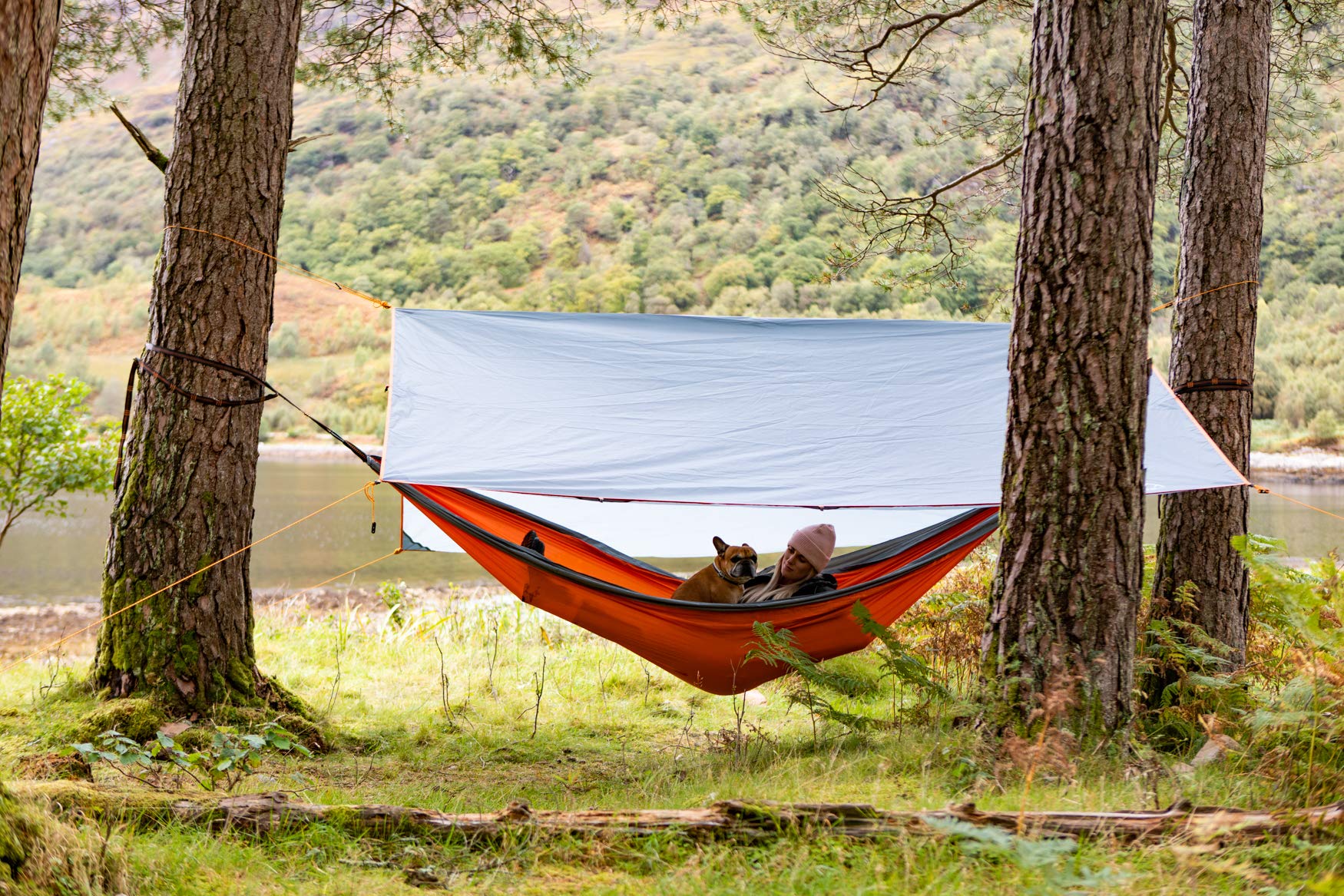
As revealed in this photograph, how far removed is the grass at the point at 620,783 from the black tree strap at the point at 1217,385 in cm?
100

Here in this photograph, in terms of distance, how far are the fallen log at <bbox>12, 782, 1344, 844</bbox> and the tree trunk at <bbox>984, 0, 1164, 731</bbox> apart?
1.39ft

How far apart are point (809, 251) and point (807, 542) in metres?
14.5

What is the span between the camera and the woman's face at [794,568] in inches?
99.9

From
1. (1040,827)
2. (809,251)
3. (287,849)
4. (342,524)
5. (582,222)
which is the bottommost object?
(342,524)

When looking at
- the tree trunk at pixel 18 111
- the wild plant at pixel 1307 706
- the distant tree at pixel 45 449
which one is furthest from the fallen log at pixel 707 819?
the distant tree at pixel 45 449

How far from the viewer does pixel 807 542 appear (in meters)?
2.51

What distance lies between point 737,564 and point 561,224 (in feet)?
94.9

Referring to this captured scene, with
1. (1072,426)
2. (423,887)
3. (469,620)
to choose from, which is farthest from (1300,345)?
(423,887)

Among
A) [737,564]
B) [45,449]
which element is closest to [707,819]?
[737,564]

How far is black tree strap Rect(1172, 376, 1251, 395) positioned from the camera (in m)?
2.35

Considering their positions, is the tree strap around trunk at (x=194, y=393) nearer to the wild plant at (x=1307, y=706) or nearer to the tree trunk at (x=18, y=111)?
the tree trunk at (x=18, y=111)

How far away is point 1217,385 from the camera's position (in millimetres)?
2350

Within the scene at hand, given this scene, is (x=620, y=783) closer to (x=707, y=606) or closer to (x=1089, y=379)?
(x=707, y=606)

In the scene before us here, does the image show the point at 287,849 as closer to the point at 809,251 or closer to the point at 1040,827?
the point at 1040,827
